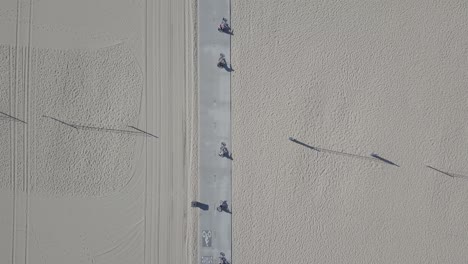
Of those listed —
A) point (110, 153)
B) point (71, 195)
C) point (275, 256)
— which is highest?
point (110, 153)

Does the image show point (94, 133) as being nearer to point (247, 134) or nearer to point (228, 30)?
point (247, 134)

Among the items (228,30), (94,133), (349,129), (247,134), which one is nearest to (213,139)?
(247,134)

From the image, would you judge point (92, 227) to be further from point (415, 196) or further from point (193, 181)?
point (415, 196)

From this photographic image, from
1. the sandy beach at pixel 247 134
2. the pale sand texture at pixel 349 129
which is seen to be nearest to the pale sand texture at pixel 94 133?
the sandy beach at pixel 247 134

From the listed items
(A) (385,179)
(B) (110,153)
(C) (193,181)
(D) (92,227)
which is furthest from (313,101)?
(D) (92,227)

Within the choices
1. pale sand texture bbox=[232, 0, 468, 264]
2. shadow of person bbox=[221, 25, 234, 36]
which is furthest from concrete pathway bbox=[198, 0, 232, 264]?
pale sand texture bbox=[232, 0, 468, 264]

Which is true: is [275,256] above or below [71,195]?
below
